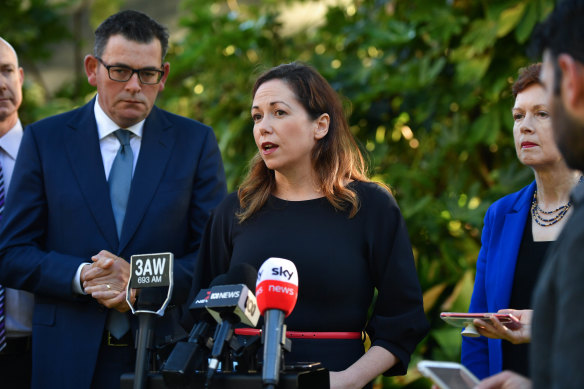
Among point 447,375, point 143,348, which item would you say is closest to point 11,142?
point 143,348

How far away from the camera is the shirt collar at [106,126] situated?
3.27m

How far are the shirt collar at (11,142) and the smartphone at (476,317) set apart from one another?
226 centimetres

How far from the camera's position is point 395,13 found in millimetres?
6309

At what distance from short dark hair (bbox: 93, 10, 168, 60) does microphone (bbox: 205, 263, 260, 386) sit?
1623 millimetres

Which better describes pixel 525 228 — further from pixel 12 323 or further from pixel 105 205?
pixel 12 323

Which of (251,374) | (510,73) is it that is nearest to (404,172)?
(510,73)

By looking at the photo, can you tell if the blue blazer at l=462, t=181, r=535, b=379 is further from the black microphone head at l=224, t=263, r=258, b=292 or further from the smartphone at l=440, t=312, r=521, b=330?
the black microphone head at l=224, t=263, r=258, b=292

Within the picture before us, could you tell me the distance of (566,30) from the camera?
58.4 inches

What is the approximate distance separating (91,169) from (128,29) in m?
0.64

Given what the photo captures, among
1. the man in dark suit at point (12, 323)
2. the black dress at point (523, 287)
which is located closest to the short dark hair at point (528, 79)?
the black dress at point (523, 287)

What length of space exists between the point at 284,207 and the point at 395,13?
3.89 metres

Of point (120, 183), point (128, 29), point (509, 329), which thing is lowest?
point (509, 329)

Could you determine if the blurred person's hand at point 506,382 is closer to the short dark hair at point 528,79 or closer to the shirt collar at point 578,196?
the shirt collar at point 578,196

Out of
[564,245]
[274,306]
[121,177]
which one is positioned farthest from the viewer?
[121,177]
